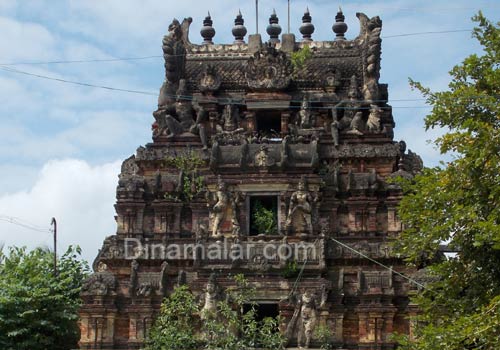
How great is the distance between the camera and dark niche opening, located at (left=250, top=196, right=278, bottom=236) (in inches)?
1133

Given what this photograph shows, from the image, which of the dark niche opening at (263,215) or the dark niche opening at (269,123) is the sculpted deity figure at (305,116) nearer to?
the dark niche opening at (269,123)

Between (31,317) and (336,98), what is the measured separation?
43.4 feet

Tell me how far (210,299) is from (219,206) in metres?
3.49

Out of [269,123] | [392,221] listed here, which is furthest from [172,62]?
[392,221]

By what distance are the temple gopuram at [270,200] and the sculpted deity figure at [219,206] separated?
36 millimetres

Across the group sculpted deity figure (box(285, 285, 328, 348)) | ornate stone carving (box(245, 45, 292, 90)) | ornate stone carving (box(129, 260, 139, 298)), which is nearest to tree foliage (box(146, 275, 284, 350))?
sculpted deity figure (box(285, 285, 328, 348))

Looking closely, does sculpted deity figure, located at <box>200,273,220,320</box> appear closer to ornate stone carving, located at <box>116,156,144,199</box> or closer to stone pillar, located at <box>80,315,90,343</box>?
stone pillar, located at <box>80,315,90,343</box>

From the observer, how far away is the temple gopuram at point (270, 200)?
89.4ft

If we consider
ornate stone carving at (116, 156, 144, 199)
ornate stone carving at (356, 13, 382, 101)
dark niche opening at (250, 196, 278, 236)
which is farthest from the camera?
ornate stone carving at (356, 13, 382, 101)

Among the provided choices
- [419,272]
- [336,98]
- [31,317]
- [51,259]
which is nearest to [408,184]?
[419,272]

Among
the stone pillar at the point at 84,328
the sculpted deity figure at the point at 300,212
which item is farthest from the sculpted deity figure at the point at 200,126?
the stone pillar at the point at 84,328

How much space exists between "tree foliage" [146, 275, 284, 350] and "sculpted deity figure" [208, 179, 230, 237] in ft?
7.84

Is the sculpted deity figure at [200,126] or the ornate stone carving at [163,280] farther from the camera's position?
the sculpted deity figure at [200,126]

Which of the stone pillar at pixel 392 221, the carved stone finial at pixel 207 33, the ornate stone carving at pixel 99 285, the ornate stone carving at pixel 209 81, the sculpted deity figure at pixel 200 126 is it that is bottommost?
the ornate stone carving at pixel 99 285
